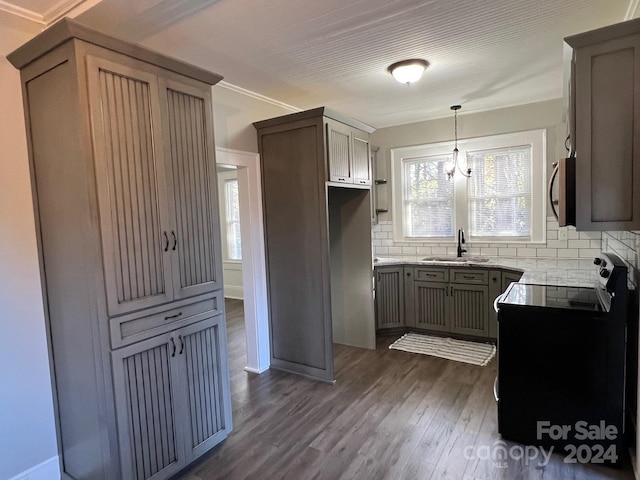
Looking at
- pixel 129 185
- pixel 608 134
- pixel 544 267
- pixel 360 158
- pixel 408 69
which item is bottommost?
pixel 544 267

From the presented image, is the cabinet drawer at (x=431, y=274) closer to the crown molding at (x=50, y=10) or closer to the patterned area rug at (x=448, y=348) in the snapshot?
the patterned area rug at (x=448, y=348)

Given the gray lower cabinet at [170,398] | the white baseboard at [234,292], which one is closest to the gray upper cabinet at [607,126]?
the gray lower cabinet at [170,398]

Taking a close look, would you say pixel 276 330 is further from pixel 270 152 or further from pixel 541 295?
pixel 541 295

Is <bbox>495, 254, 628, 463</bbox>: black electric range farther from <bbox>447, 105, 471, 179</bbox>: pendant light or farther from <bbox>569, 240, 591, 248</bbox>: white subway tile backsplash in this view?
<bbox>447, 105, 471, 179</bbox>: pendant light

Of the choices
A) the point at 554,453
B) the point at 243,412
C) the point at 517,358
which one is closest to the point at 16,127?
the point at 243,412

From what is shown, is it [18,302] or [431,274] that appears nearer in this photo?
[18,302]

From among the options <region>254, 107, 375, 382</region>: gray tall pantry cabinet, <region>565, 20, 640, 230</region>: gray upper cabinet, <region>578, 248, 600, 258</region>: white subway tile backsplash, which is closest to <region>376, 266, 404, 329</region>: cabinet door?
<region>254, 107, 375, 382</region>: gray tall pantry cabinet

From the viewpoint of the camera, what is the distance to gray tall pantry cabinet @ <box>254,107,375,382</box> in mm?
3201

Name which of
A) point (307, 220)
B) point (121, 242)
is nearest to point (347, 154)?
point (307, 220)

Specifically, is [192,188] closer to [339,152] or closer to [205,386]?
[205,386]

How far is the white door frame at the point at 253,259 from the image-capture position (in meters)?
3.51

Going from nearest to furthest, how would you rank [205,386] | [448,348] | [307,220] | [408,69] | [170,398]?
[170,398] < [205,386] < [408,69] < [307,220] < [448,348]

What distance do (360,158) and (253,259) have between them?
1443 millimetres

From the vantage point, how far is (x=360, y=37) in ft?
8.23
